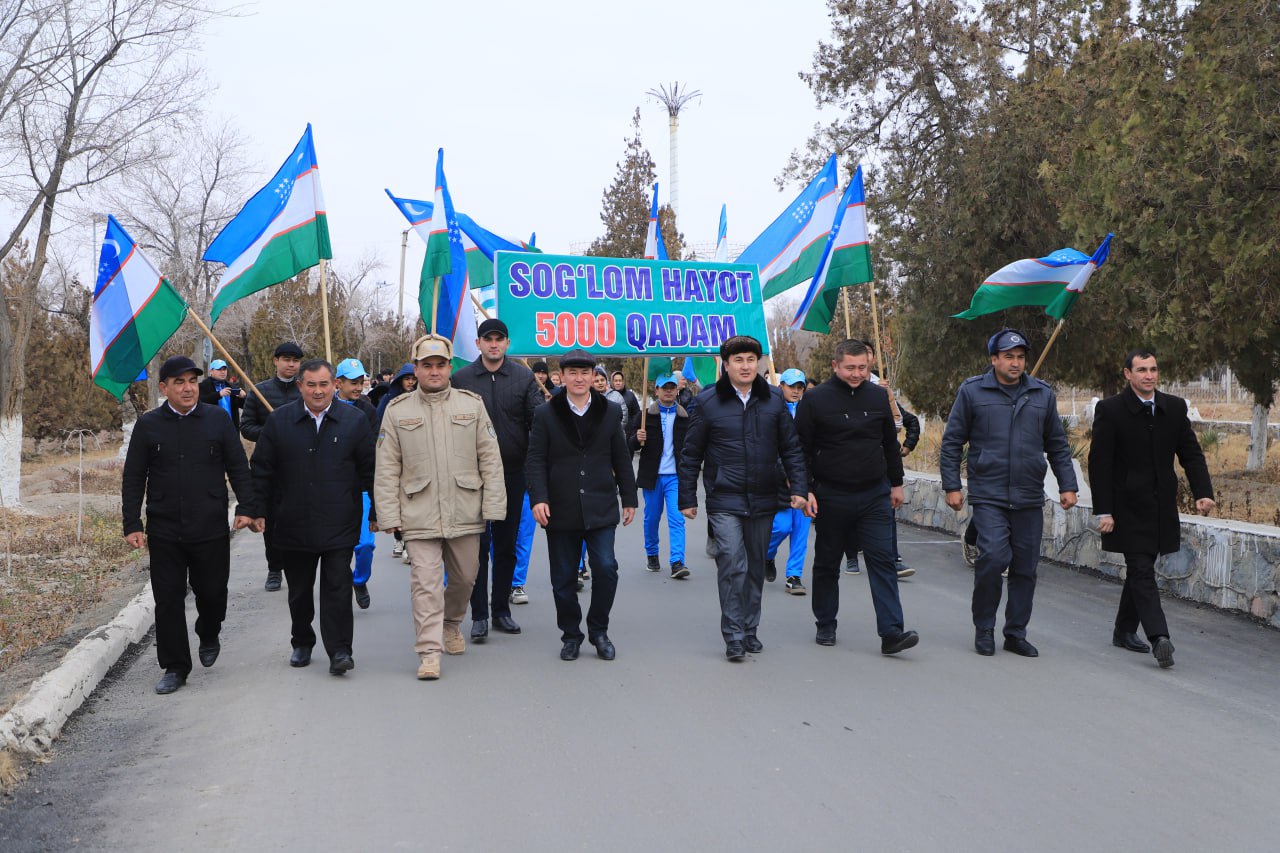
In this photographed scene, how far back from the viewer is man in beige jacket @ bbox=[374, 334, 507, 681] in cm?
695

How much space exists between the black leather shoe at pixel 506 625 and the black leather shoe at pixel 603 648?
931 mm

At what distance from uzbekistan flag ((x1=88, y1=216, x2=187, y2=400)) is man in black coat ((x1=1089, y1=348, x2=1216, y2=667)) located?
612 centimetres

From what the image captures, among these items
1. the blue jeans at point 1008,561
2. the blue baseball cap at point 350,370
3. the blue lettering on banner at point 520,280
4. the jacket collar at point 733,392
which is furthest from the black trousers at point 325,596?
the blue lettering on banner at point 520,280

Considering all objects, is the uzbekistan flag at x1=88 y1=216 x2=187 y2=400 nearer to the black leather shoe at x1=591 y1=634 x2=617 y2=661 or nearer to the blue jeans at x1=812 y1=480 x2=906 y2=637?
the black leather shoe at x1=591 y1=634 x2=617 y2=661

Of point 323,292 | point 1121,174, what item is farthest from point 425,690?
point 1121,174

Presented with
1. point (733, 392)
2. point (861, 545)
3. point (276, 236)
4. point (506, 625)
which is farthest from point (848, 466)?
point (276, 236)

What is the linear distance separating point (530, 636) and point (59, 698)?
296 cm

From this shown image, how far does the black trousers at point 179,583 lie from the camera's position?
6.55 meters

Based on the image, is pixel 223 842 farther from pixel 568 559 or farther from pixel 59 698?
pixel 568 559

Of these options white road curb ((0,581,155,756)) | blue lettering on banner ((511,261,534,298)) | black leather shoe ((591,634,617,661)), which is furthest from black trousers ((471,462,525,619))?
blue lettering on banner ((511,261,534,298))

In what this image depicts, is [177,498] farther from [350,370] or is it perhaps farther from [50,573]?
[50,573]

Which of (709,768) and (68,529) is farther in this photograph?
(68,529)

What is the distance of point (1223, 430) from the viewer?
28281 mm

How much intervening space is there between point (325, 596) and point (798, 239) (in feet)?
21.7
